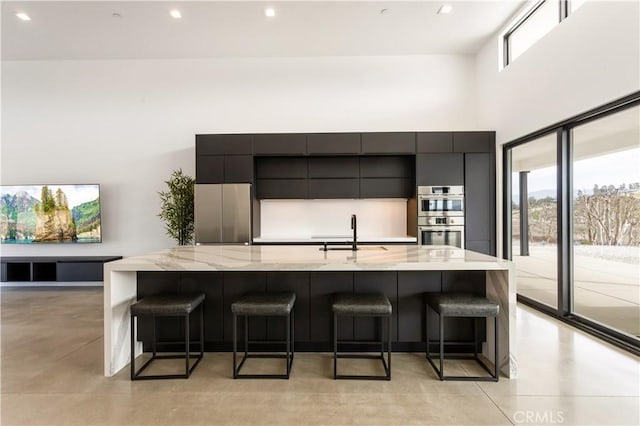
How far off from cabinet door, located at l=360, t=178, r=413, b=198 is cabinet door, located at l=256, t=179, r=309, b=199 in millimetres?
979

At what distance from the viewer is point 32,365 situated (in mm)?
2584

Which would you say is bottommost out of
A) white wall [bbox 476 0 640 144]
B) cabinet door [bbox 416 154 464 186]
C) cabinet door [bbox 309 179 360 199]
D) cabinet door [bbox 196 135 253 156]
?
cabinet door [bbox 309 179 360 199]

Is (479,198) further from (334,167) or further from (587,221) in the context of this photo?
(334,167)

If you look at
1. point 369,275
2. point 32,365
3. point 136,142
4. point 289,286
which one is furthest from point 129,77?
point 369,275

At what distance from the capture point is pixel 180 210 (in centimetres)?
503

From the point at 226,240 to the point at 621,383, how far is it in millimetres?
4467

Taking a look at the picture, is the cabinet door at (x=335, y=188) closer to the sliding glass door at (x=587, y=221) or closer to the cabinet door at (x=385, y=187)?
the cabinet door at (x=385, y=187)

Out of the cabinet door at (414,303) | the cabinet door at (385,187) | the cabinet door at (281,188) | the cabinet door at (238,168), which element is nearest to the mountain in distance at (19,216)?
the cabinet door at (238,168)

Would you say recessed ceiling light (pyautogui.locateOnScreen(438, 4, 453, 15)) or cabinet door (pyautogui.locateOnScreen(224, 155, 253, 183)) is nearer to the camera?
recessed ceiling light (pyautogui.locateOnScreen(438, 4, 453, 15))

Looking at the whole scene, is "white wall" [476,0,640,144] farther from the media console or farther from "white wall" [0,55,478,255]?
the media console

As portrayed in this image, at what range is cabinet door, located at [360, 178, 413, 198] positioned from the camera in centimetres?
532

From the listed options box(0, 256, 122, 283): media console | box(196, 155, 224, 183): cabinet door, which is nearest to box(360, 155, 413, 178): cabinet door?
box(196, 155, 224, 183): cabinet door

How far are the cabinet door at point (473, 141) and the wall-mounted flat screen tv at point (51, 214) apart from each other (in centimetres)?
594

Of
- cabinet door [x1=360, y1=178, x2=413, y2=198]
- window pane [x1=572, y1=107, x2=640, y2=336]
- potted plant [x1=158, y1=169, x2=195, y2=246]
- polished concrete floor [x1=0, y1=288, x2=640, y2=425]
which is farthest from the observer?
cabinet door [x1=360, y1=178, x2=413, y2=198]
